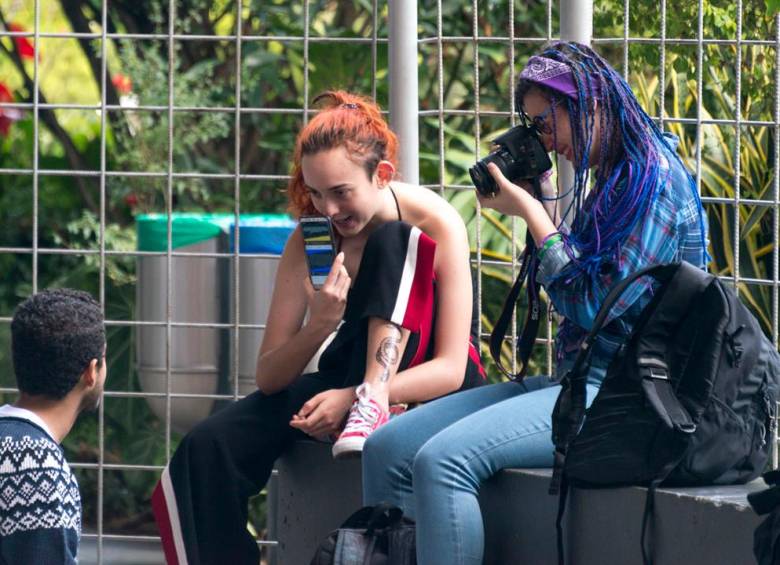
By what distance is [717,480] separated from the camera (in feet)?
9.45

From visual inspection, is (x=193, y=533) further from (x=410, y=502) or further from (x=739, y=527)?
(x=739, y=527)

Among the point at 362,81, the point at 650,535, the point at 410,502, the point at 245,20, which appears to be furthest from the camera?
the point at 245,20

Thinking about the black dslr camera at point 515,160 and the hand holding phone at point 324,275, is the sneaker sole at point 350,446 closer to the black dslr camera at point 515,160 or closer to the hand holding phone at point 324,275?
the hand holding phone at point 324,275

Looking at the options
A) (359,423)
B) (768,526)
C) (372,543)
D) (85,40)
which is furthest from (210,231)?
(768,526)

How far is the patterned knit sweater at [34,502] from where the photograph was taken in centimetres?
249

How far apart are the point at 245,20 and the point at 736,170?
12.0 feet

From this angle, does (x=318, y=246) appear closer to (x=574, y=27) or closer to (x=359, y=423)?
(x=359, y=423)

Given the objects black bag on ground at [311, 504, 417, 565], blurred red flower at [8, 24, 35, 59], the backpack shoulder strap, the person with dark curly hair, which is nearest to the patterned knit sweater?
the person with dark curly hair

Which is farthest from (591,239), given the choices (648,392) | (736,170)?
(736,170)

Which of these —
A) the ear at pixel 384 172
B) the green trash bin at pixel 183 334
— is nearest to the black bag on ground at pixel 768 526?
the ear at pixel 384 172

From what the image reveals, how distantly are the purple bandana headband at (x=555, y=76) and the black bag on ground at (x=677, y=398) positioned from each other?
0.57 metres

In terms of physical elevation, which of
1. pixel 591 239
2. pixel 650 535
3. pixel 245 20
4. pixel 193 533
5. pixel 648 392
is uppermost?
pixel 245 20

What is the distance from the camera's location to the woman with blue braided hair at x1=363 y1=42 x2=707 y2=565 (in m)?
3.09

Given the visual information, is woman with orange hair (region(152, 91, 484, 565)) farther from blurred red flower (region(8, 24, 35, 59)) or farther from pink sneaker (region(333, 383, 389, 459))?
blurred red flower (region(8, 24, 35, 59))
